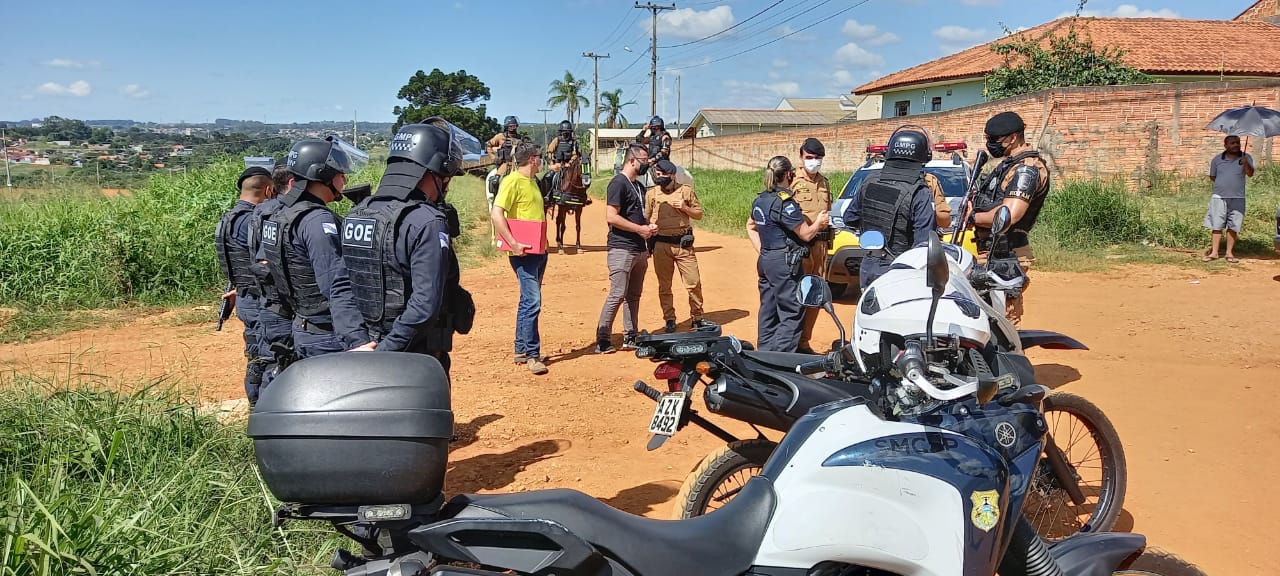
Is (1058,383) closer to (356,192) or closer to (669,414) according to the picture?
(669,414)

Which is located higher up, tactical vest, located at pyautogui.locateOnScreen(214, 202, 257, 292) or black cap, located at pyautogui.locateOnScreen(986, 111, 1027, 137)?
black cap, located at pyautogui.locateOnScreen(986, 111, 1027, 137)

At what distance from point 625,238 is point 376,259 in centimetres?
376

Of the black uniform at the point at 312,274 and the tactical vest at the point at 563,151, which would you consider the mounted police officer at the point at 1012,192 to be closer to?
the black uniform at the point at 312,274

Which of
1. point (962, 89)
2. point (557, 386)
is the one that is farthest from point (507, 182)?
point (962, 89)

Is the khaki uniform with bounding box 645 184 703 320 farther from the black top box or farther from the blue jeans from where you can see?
the black top box

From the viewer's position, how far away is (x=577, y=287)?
11016 millimetres

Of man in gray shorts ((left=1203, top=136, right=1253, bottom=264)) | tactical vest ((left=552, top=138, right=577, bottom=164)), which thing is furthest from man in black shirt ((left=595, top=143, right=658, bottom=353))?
man in gray shorts ((left=1203, top=136, right=1253, bottom=264))

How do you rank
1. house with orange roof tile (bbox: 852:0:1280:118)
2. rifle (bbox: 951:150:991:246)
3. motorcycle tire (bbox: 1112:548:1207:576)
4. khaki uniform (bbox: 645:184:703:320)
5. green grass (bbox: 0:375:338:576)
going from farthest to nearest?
house with orange roof tile (bbox: 852:0:1280:118), khaki uniform (bbox: 645:184:703:320), rifle (bbox: 951:150:991:246), green grass (bbox: 0:375:338:576), motorcycle tire (bbox: 1112:548:1207:576)

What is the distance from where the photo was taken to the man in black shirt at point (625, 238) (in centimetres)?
735

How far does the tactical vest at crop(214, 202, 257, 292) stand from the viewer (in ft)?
15.9

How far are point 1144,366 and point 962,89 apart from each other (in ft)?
79.3

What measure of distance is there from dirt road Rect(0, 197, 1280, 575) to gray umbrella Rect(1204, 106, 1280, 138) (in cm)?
175

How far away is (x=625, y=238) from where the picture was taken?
7.38m

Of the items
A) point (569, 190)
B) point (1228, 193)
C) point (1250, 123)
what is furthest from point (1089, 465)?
point (569, 190)
